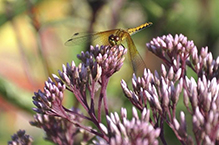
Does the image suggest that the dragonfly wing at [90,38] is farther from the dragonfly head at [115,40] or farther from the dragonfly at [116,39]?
the dragonfly head at [115,40]

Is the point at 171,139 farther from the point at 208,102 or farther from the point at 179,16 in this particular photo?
the point at 208,102

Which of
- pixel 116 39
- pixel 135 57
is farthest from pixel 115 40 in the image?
pixel 135 57

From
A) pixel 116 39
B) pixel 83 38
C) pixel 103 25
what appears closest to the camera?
pixel 116 39

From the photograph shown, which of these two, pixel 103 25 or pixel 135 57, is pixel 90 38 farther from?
pixel 103 25

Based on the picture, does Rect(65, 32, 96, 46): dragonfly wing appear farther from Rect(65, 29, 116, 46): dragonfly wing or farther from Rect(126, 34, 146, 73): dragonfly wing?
Rect(126, 34, 146, 73): dragonfly wing

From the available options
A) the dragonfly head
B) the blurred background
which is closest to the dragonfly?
the dragonfly head

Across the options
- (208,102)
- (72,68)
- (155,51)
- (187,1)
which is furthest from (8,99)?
(187,1)

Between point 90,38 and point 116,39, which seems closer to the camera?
point 116,39

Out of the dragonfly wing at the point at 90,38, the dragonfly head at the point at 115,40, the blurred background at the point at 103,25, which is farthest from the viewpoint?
the blurred background at the point at 103,25

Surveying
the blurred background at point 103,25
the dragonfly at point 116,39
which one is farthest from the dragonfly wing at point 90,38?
the blurred background at point 103,25

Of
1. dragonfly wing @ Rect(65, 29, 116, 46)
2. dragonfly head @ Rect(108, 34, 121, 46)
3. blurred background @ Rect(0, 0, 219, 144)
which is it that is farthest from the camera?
blurred background @ Rect(0, 0, 219, 144)

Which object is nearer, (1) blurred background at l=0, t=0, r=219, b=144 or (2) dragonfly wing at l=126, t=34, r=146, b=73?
(2) dragonfly wing at l=126, t=34, r=146, b=73
